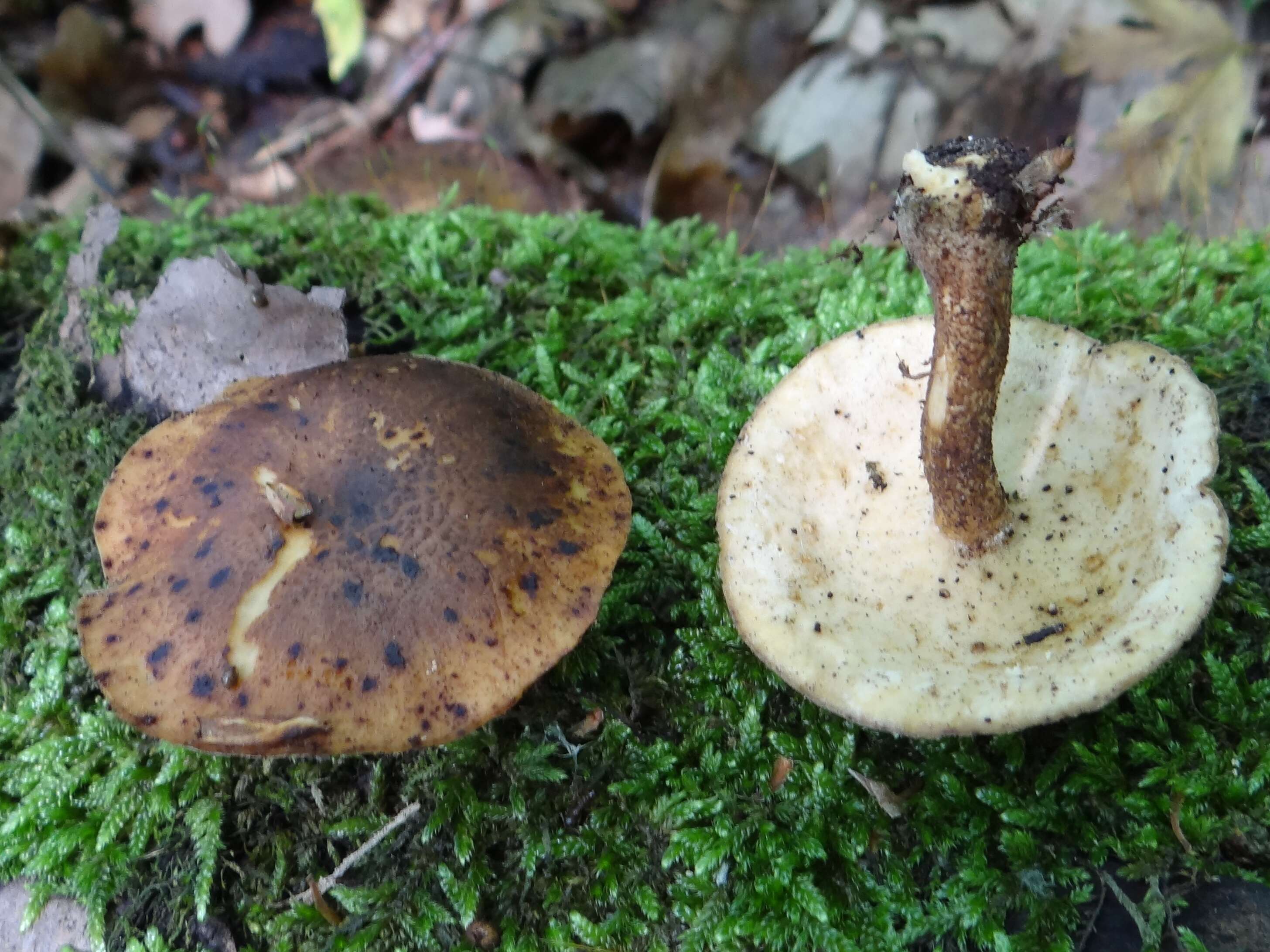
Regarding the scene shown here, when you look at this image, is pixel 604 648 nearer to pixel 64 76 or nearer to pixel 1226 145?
pixel 1226 145

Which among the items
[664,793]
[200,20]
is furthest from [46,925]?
[200,20]

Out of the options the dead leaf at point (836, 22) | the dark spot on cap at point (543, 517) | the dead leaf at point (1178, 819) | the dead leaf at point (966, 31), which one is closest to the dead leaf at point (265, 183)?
the dead leaf at point (836, 22)

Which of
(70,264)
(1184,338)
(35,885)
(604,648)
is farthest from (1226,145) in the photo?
(35,885)

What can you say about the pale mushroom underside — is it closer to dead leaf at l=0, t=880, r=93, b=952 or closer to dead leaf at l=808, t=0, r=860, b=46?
dead leaf at l=0, t=880, r=93, b=952

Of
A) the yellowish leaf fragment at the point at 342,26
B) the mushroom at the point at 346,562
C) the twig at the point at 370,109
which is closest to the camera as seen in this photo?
the mushroom at the point at 346,562

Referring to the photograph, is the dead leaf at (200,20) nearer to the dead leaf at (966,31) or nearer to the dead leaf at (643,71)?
the dead leaf at (643,71)

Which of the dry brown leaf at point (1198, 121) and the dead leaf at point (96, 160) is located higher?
the dry brown leaf at point (1198, 121)
